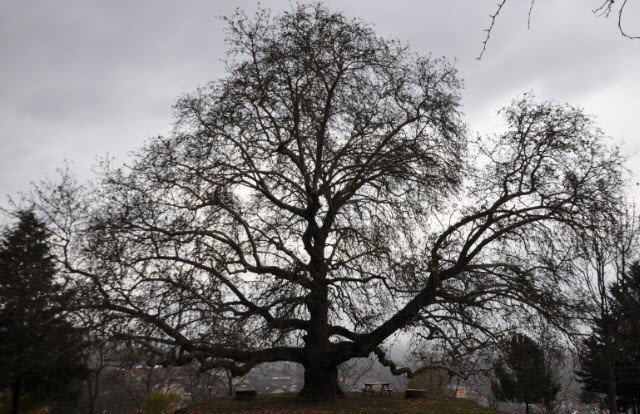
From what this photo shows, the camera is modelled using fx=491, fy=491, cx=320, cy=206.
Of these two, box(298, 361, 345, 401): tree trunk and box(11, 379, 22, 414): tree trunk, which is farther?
box(11, 379, 22, 414): tree trunk

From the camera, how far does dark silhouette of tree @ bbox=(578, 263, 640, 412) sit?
21.0 metres

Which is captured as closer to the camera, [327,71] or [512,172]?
[512,172]

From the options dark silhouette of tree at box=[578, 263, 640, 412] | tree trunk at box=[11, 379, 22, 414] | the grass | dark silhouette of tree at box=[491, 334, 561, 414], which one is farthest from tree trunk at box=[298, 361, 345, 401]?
tree trunk at box=[11, 379, 22, 414]

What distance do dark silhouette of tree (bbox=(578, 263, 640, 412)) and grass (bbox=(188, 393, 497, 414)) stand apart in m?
7.91

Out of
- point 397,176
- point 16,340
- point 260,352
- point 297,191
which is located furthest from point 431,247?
point 16,340

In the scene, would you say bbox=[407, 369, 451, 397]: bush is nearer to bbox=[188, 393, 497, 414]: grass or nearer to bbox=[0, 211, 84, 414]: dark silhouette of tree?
bbox=[188, 393, 497, 414]: grass

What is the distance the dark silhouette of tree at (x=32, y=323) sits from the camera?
40.8ft

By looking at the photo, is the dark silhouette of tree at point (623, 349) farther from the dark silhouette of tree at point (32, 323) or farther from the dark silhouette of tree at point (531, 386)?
the dark silhouette of tree at point (32, 323)

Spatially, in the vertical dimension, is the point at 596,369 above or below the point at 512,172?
below

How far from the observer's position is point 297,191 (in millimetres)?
16625

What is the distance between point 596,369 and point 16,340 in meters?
23.7

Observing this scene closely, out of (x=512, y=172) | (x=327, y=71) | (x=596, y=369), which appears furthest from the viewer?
(x=596, y=369)

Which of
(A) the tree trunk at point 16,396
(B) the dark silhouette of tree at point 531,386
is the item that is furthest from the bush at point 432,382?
(A) the tree trunk at point 16,396

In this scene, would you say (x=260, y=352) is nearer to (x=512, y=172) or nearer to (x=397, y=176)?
(x=397, y=176)
